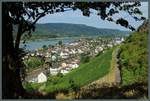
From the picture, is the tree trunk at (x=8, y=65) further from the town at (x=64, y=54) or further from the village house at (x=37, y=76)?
the village house at (x=37, y=76)

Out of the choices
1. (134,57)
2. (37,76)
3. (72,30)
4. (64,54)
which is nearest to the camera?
(72,30)

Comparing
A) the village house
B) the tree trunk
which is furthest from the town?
the tree trunk

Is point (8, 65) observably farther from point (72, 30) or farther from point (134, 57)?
point (134, 57)

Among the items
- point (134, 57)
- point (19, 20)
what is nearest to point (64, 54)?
point (19, 20)

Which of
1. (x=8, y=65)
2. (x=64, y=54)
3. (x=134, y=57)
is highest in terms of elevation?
(x=64, y=54)

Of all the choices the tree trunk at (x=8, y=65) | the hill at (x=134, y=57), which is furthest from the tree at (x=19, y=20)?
the hill at (x=134, y=57)

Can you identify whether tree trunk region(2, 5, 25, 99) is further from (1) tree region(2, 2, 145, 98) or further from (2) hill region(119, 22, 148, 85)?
(2) hill region(119, 22, 148, 85)

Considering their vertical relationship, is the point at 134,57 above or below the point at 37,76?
above
